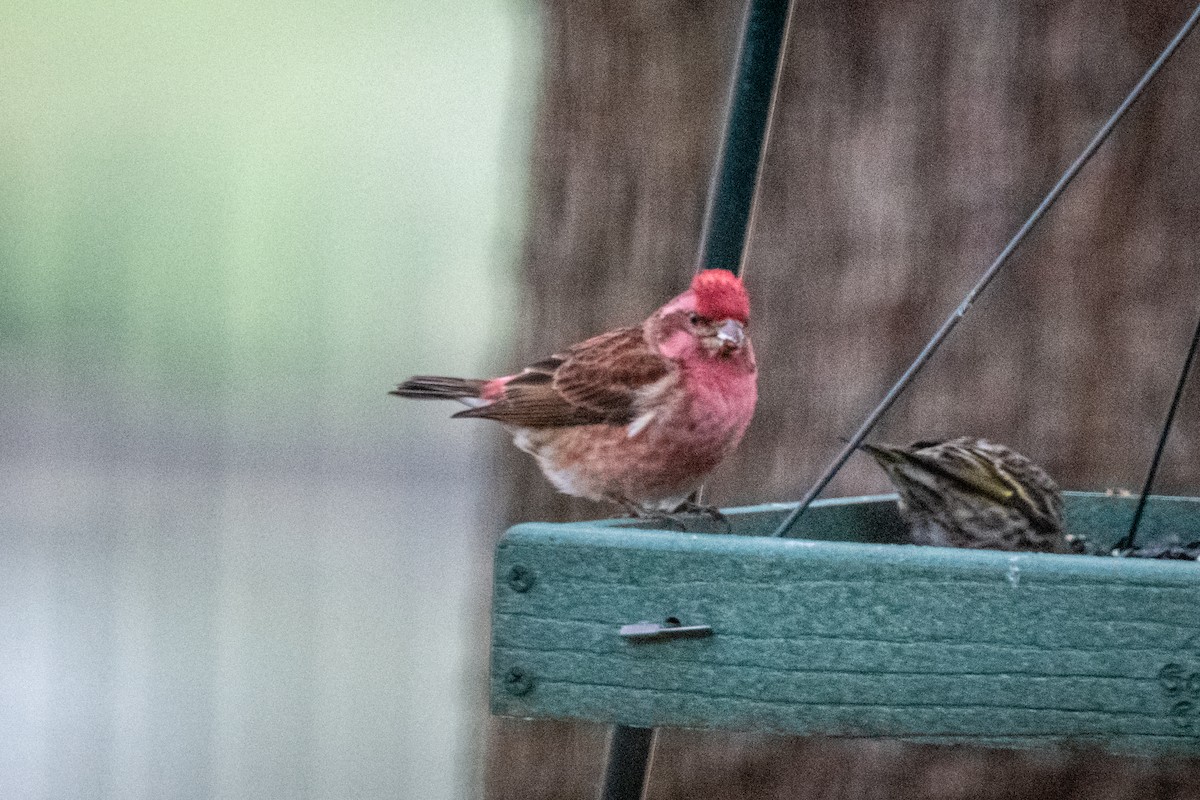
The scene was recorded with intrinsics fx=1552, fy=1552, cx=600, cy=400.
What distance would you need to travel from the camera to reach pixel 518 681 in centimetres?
198

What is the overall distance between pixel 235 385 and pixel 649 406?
534cm

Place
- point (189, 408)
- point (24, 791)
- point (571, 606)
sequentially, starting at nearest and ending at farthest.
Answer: point (571, 606) → point (24, 791) → point (189, 408)

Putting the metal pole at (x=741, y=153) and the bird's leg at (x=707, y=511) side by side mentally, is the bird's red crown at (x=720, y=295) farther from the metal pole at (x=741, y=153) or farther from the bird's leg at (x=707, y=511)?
the bird's leg at (x=707, y=511)

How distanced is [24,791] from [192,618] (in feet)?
3.12

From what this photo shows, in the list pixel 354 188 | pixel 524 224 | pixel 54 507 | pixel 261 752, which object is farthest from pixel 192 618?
pixel 524 224

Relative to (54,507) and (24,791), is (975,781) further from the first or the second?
(54,507)

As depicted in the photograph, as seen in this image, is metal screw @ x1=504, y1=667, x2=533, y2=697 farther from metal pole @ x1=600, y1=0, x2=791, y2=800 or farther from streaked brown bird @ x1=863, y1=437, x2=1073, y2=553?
streaked brown bird @ x1=863, y1=437, x2=1073, y2=553

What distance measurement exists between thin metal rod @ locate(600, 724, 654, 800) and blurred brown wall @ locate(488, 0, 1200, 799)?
43.6 inches

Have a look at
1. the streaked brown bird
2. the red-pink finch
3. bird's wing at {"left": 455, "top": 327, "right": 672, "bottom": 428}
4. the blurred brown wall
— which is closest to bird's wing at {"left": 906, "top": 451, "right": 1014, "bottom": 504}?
the streaked brown bird

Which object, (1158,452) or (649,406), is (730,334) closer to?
(649,406)

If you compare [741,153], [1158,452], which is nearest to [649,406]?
[741,153]

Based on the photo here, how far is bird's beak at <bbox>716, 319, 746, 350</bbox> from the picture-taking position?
292 centimetres

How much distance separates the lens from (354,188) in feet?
24.1

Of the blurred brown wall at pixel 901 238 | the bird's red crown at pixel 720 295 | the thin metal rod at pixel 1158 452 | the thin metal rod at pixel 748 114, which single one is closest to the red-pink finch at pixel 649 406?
the bird's red crown at pixel 720 295
